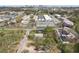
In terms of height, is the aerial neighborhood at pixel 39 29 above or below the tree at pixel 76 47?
above

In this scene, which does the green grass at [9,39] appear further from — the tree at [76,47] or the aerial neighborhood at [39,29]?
the tree at [76,47]
